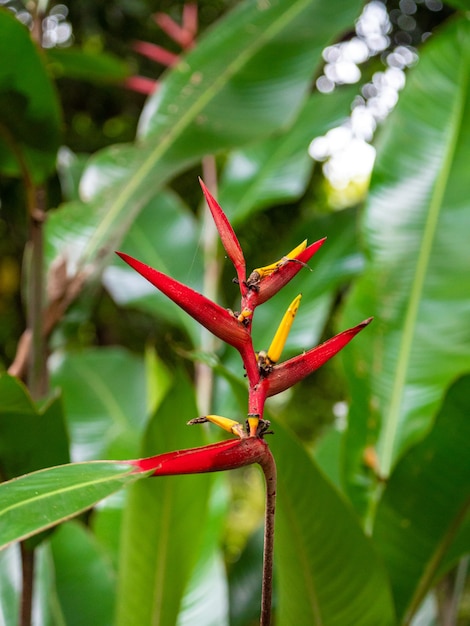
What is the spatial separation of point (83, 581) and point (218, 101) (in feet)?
1.51

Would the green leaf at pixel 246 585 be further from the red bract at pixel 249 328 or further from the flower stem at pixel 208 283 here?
the red bract at pixel 249 328

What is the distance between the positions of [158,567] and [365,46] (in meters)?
1.54

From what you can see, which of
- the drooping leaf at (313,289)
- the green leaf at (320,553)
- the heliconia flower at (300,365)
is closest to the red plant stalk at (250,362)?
the heliconia flower at (300,365)

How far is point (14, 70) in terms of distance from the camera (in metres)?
0.55

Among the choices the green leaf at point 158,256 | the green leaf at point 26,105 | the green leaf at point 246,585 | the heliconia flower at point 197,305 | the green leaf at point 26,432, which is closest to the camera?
the heliconia flower at point 197,305

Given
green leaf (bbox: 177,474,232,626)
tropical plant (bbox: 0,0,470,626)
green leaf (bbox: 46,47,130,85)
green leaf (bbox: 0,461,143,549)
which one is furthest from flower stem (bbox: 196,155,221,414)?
green leaf (bbox: 0,461,143,549)

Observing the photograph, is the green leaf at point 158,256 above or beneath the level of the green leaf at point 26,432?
beneath

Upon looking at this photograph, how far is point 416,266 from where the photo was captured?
68cm

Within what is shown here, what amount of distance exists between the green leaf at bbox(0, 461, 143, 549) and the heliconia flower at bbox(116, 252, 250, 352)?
6 cm

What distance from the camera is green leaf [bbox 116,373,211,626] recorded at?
1.72 ft

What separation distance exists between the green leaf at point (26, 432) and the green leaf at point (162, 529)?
0.08 m

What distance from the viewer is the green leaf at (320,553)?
0.46m

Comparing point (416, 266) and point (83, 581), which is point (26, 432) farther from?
point (416, 266)

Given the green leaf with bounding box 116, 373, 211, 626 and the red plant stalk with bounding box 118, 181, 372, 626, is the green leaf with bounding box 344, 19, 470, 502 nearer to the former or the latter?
the green leaf with bounding box 116, 373, 211, 626
